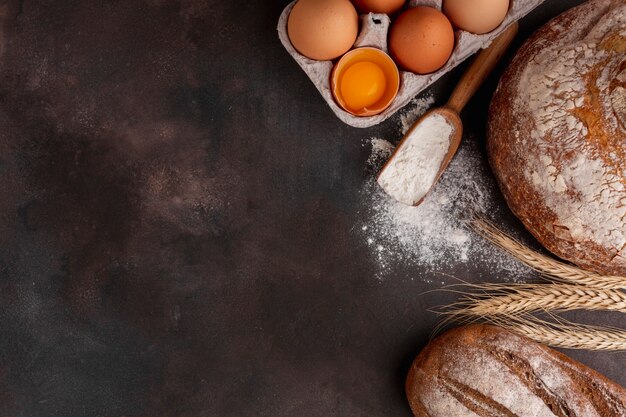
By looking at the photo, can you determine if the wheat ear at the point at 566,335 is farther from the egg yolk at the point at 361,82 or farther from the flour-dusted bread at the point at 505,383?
the egg yolk at the point at 361,82

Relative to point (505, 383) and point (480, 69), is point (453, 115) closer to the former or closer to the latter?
point (480, 69)

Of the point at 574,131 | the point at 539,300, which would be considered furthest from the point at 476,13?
the point at 539,300

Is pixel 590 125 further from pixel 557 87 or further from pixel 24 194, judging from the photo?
pixel 24 194

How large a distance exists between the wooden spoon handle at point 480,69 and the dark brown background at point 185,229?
0.27 feet

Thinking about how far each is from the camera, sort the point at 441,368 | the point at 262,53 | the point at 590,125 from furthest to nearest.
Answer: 1. the point at 262,53
2. the point at 441,368
3. the point at 590,125

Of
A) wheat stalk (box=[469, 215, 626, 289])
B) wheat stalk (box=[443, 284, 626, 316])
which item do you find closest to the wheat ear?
wheat stalk (box=[443, 284, 626, 316])

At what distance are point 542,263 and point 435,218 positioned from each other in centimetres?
36

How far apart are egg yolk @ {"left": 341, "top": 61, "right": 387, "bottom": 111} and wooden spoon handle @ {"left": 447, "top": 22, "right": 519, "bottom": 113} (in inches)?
12.1

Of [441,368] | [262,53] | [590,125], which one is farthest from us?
[262,53]

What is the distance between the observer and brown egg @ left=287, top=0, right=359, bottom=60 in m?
1.50

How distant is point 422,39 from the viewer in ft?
4.99

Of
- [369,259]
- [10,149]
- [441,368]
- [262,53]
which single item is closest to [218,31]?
[262,53]

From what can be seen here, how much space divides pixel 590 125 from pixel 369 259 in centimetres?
77

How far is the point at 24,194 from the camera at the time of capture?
186 centimetres
